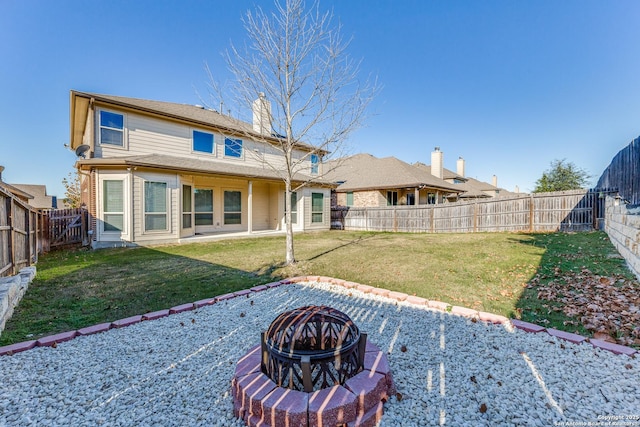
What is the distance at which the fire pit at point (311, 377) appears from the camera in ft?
5.95

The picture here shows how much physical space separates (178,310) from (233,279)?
1779 millimetres

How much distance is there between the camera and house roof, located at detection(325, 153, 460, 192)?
62.2ft

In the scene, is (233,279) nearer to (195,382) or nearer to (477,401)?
(195,382)

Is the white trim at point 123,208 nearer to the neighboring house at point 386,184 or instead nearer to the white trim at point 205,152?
the white trim at point 205,152

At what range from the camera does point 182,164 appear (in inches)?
440

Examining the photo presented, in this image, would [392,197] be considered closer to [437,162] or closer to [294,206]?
[437,162]

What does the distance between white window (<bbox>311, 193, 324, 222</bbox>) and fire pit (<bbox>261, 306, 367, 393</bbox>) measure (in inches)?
529

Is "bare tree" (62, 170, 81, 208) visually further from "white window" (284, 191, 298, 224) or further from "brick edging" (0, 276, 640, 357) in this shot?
"brick edging" (0, 276, 640, 357)

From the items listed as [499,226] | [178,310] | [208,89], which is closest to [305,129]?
[208,89]

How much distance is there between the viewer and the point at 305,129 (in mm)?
7500

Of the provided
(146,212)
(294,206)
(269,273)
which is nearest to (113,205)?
(146,212)

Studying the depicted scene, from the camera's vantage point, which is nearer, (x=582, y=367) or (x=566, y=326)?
(x=582, y=367)

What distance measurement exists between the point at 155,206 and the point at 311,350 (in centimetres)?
1071

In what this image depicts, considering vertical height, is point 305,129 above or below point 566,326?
above
